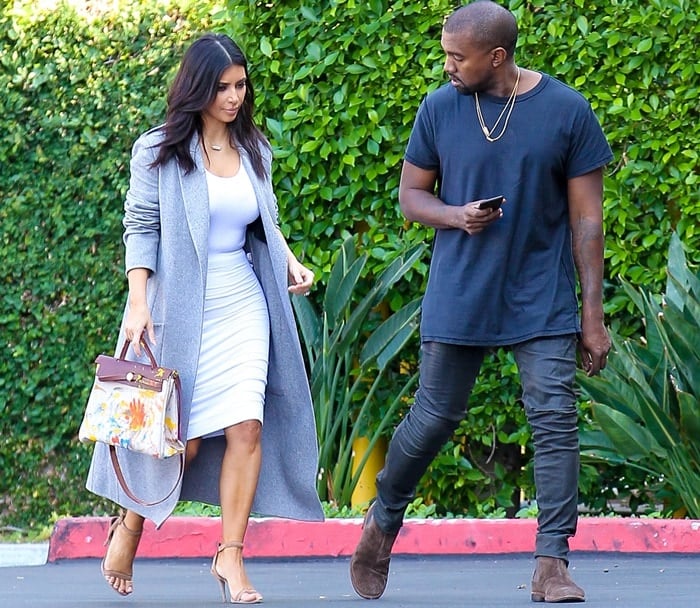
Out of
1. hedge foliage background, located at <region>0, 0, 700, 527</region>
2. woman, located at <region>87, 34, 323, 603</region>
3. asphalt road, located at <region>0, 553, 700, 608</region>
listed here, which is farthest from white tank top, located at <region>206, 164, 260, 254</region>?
hedge foliage background, located at <region>0, 0, 700, 527</region>

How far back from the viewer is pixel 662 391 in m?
6.08

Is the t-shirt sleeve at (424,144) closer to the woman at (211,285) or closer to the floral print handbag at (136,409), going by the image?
the woman at (211,285)

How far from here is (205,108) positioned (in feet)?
15.1

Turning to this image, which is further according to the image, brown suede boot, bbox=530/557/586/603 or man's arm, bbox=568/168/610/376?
man's arm, bbox=568/168/610/376

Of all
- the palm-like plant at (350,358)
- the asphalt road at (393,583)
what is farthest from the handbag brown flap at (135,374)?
the palm-like plant at (350,358)

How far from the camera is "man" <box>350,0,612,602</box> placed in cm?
427

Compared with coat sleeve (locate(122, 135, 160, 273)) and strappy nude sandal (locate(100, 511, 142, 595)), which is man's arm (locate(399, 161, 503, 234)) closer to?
coat sleeve (locate(122, 135, 160, 273))

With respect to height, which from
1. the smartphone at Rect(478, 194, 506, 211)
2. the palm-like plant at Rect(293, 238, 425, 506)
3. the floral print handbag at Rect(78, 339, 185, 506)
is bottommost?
the palm-like plant at Rect(293, 238, 425, 506)

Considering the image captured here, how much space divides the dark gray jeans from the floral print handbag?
0.68 metres

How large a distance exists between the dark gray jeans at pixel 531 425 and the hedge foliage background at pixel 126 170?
227 centimetres

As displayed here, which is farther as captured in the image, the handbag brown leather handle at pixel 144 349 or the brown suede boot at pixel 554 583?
the handbag brown leather handle at pixel 144 349

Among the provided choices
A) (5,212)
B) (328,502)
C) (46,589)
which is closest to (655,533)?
(328,502)

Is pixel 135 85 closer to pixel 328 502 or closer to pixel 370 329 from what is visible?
pixel 370 329

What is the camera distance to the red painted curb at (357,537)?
18.9 ft
